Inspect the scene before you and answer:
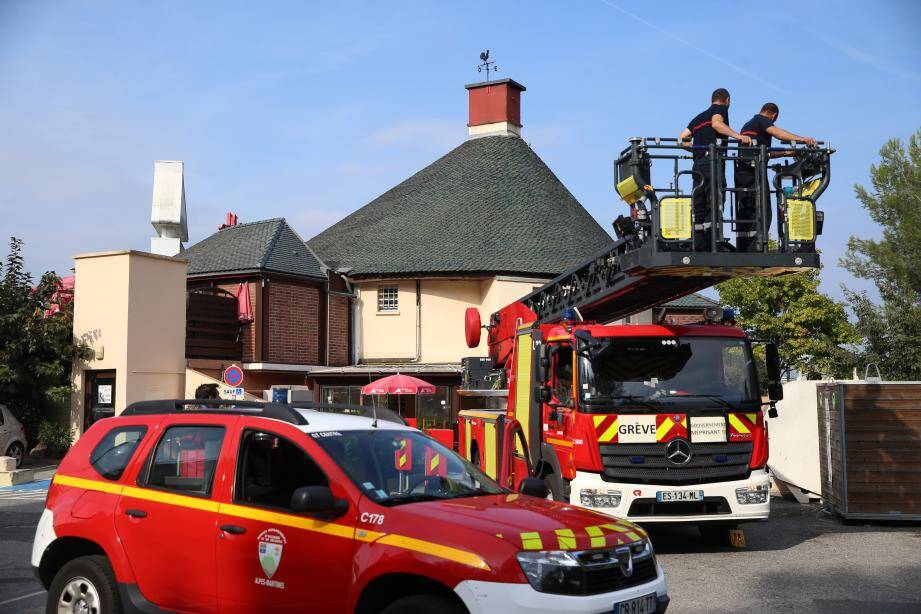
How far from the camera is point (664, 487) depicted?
1071 centimetres

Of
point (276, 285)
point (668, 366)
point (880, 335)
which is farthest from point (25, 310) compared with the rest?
point (880, 335)

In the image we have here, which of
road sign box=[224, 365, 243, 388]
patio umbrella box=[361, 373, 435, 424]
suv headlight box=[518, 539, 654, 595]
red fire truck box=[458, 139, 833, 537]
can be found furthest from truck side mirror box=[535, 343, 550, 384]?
patio umbrella box=[361, 373, 435, 424]

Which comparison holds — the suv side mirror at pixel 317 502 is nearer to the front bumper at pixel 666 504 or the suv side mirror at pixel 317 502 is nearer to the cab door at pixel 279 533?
the cab door at pixel 279 533

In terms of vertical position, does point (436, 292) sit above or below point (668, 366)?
above

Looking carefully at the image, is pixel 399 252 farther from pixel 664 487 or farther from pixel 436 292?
pixel 664 487

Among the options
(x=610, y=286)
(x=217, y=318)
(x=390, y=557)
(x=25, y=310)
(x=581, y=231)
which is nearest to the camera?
(x=390, y=557)

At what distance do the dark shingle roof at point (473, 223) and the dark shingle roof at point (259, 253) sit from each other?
1422 mm

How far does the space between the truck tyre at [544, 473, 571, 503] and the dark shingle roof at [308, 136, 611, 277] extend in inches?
741

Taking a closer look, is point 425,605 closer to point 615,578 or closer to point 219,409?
point 615,578

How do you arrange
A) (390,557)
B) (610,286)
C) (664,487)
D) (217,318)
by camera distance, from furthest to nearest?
(217,318) < (610,286) < (664,487) < (390,557)

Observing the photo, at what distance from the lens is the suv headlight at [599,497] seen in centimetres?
1065

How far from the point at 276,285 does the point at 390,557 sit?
80.7 ft

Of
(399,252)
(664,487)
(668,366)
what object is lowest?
→ (664,487)

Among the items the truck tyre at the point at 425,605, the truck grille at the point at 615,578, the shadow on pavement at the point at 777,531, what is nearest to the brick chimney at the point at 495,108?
the shadow on pavement at the point at 777,531
